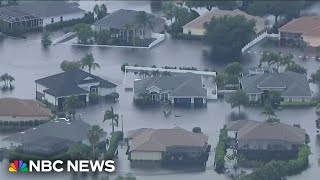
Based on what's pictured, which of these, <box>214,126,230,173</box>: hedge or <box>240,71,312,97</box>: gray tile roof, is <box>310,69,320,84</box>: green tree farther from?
<box>214,126,230,173</box>: hedge

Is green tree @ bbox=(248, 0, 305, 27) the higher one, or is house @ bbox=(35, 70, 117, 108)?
green tree @ bbox=(248, 0, 305, 27)

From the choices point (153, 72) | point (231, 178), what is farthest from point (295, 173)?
point (153, 72)

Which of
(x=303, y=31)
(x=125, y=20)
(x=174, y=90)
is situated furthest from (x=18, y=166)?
(x=303, y=31)

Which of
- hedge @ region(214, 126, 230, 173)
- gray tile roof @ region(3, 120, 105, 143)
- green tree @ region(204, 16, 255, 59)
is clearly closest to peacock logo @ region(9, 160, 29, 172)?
gray tile roof @ region(3, 120, 105, 143)

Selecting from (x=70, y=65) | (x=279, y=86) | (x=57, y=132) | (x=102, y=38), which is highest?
(x=102, y=38)

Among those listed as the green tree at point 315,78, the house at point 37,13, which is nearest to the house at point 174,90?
the green tree at point 315,78

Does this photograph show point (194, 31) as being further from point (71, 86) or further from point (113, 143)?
point (113, 143)

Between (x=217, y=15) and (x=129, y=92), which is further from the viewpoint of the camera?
(x=217, y=15)
